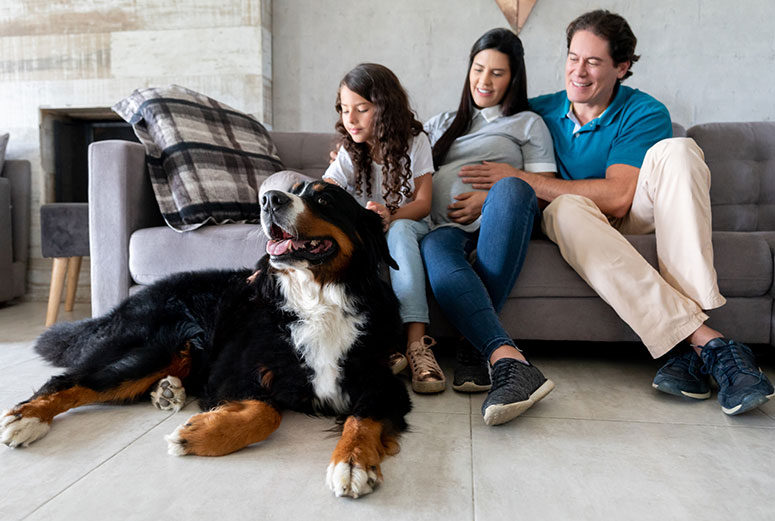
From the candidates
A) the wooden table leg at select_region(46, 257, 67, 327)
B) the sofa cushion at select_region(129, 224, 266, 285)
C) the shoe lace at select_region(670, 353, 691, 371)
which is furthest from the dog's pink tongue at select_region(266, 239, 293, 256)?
the wooden table leg at select_region(46, 257, 67, 327)

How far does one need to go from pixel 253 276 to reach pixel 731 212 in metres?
2.38

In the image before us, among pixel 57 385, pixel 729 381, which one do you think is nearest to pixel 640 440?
pixel 729 381

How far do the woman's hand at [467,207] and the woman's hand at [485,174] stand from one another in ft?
0.22

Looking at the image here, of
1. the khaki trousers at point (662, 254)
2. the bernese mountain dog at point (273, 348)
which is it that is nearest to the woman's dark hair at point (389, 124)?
the bernese mountain dog at point (273, 348)

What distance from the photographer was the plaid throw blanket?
7.29 feet

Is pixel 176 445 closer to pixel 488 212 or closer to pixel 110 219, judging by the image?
pixel 488 212

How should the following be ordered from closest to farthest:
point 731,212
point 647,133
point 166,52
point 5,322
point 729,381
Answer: point 729,381 < point 647,133 < point 731,212 < point 5,322 < point 166,52

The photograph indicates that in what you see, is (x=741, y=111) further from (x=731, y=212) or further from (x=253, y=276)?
(x=253, y=276)

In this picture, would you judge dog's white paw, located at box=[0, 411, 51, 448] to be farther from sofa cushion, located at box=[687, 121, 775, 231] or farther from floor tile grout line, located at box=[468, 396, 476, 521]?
sofa cushion, located at box=[687, 121, 775, 231]

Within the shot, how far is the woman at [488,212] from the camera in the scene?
5.16ft

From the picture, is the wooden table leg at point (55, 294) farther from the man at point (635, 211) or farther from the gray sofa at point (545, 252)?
the man at point (635, 211)

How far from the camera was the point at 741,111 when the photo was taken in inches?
132

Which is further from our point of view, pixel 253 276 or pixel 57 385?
pixel 253 276

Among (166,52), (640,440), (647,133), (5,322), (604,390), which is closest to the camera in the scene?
(640,440)
